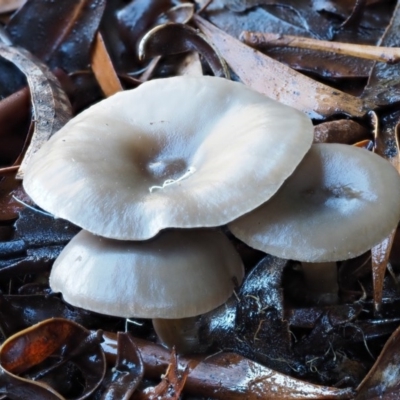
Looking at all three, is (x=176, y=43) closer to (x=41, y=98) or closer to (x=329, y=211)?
(x=41, y=98)

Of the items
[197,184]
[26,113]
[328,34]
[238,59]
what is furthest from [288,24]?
[197,184]

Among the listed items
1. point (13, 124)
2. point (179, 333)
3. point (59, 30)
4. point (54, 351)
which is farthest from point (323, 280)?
point (59, 30)

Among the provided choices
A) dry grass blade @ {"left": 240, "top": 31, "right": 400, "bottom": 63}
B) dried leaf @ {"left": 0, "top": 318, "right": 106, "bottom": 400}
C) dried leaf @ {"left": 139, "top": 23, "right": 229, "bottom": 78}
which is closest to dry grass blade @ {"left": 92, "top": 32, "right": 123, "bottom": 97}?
dried leaf @ {"left": 139, "top": 23, "right": 229, "bottom": 78}

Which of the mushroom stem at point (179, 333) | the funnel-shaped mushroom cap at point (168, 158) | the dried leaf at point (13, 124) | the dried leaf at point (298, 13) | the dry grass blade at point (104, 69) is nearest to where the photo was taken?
the funnel-shaped mushroom cap at point (168, 158)

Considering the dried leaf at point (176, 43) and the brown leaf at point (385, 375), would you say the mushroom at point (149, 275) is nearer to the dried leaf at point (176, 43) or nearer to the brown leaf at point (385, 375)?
the brown leaf at point (385, 375)

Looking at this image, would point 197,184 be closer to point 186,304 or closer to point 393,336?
point 186,304

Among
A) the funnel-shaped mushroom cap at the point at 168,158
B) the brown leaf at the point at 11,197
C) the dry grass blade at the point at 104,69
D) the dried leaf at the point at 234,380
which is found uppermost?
the funnel-shaped mushroom cap at the point at 168,158

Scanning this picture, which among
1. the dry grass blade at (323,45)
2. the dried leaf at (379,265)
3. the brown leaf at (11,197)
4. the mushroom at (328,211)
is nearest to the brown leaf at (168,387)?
the mushroom at (328,211)
